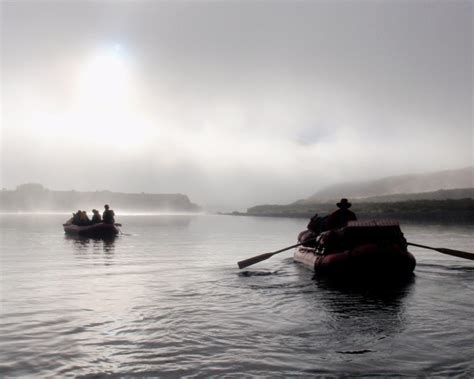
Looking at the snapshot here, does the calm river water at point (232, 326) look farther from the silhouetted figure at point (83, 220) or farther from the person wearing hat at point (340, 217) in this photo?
the silhouetted figure at point (83, 220)

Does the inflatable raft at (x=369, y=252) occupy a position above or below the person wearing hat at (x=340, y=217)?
below

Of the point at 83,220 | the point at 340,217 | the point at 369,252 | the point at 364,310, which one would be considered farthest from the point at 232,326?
the point at 83,220

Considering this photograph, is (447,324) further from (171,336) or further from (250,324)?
(171,336)


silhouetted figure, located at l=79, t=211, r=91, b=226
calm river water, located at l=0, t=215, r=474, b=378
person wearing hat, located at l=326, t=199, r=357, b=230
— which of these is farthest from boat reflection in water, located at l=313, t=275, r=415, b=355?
silhouetted figure, located at l=79, t=211, r=91, b=226

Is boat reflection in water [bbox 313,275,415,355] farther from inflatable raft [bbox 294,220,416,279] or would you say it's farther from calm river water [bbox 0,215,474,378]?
inflatable raft [bbox 294,220,416,279]

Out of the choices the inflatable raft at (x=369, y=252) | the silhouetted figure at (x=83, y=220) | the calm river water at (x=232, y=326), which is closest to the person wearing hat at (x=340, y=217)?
the inflatable raft at (x=369, y=252)

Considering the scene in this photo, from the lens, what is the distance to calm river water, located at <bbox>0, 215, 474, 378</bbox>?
834 cm

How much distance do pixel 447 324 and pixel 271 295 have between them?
617 centimetres

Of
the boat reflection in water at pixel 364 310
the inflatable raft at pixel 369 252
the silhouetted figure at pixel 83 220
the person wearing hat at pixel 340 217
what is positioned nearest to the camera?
the boat reflection in water at pixel 364 310

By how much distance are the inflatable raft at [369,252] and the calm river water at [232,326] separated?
79 cm

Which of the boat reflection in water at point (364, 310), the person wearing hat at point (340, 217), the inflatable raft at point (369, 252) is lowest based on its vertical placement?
the boat reflection in water at point (364, 310)

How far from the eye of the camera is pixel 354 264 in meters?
17.8

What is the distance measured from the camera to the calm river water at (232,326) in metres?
8.34

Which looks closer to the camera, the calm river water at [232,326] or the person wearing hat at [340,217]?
the calm river water at [232,326]
